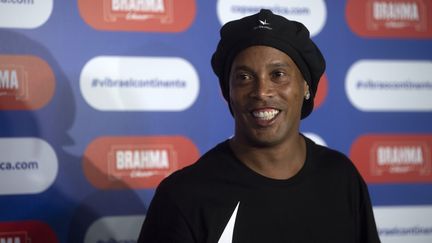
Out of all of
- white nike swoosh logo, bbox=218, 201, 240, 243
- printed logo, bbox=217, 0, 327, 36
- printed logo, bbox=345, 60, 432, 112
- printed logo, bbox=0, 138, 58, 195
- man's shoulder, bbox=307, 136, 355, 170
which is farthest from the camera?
printed logo, bbox=345, 60, 432, 112

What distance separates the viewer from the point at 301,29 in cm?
120

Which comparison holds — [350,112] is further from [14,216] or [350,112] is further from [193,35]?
[14,216]

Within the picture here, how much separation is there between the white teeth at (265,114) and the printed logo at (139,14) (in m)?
0.62

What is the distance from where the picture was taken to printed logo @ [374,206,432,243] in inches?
73.2

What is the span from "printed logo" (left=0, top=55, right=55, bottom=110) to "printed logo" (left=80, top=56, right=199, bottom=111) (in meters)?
0.09

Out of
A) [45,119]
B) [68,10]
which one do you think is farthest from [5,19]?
[45,119]

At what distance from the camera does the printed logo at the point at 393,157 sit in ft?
6.07

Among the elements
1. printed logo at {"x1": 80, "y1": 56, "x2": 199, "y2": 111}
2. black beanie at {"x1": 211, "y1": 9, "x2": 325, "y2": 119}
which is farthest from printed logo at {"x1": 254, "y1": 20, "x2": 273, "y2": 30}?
printed logo at {"x1": 80, "y1": 56, "x2": 199, "y2": 111}

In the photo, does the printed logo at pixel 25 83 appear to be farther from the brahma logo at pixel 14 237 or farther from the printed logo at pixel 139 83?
the brahma logo at pixel 14 237

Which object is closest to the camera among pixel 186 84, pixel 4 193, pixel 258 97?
pixel 258 97

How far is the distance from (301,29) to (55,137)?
734 millimetres

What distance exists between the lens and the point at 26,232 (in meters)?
1.57

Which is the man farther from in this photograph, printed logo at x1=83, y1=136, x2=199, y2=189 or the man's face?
printed logo at x1=83, y1=136, x2=199, y2=189

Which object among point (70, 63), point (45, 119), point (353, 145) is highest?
point (70, 63)
